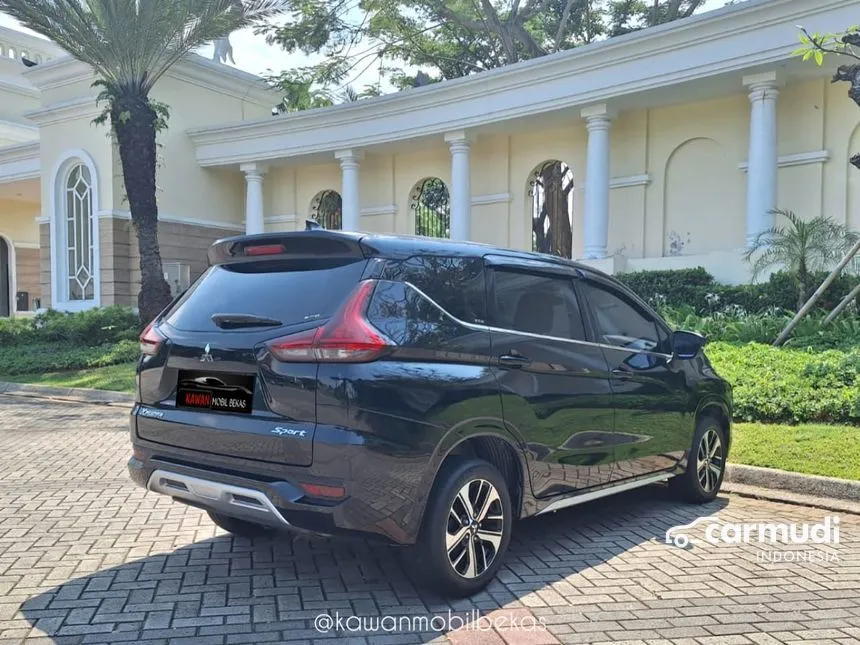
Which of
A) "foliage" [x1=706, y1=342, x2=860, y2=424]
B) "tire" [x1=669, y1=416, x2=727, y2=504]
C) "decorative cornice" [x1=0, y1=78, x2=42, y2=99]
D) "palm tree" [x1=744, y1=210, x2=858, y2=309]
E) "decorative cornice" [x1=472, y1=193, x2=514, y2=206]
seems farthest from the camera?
Answer: "decorative cornice" [x1=0, y1=78, x2=42, y2=99]

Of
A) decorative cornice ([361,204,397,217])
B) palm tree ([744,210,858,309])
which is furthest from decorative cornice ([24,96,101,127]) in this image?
palm tree ([744,210,858,309])

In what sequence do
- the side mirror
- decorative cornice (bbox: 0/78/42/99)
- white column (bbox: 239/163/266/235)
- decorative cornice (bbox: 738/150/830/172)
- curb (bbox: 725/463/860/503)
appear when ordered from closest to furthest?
the side mirror, curb (bbox: 725/463/860/503), decorative cornice (bbox: 738/150/830/172), white column (bbox: 239/163/266/235), decorative cornice (bbox: 0/78/42/99)

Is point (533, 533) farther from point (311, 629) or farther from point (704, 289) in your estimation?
point (704, 289)

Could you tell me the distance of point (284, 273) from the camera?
3.89 m

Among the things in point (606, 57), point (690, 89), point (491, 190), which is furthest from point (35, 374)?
point (690, 89)

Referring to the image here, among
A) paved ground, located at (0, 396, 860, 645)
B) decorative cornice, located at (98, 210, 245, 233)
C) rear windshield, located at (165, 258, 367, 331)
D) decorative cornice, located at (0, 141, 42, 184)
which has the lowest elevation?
paved ground, located at (0, 396, 860, 645)

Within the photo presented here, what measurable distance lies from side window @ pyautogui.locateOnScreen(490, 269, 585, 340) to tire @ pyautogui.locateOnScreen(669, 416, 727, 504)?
170 centimetres

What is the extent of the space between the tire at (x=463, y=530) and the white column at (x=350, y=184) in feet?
59.1

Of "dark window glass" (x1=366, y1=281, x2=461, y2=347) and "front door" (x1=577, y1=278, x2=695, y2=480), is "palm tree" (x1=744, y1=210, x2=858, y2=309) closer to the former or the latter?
"front door" (x1=577, y1=278, x2=695, y2=480)

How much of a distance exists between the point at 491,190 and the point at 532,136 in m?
1.91

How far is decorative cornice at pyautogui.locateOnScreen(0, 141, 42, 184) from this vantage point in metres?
25.5

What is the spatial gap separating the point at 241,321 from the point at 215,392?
39 cm

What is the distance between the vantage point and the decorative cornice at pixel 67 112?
22125 millimetres

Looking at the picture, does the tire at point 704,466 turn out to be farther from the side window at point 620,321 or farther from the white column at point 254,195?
the white column at point 254,195
